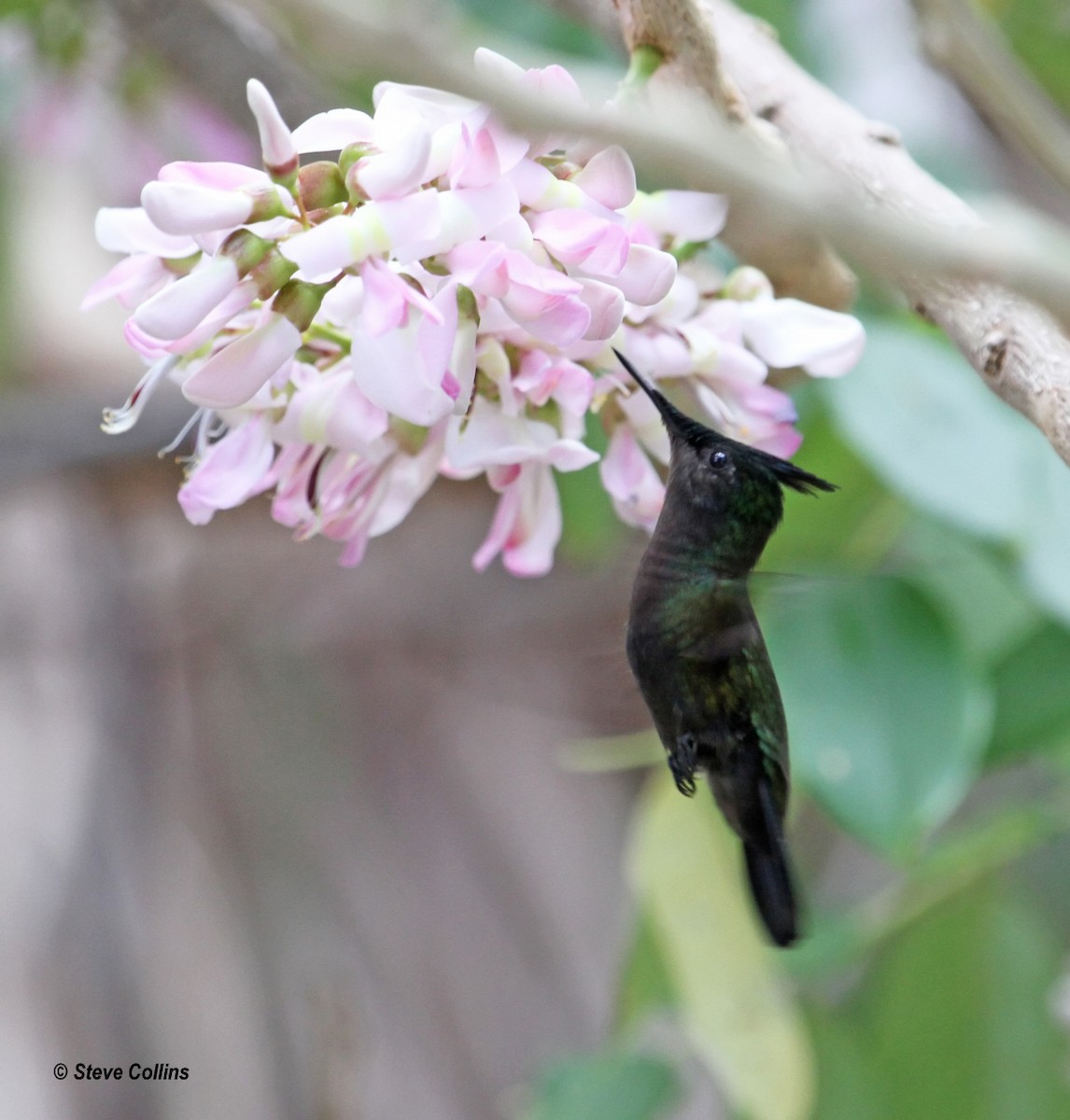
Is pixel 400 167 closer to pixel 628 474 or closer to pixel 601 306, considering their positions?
pixel 601 306

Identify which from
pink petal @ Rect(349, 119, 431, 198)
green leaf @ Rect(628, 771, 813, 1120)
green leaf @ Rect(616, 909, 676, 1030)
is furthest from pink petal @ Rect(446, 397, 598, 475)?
green leaf @ Rect(616, 909, 676, 1030)

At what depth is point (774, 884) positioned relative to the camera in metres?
0.69

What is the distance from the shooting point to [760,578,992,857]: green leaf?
0.84 m

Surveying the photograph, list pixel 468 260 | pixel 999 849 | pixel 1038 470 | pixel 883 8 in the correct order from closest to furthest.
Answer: pixel 468 260 → pixel 1038 470 → pixel 999 849 → pixel 883 8

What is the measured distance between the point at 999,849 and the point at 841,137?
66 centimetres

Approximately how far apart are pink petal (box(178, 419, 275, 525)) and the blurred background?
23 centimetres

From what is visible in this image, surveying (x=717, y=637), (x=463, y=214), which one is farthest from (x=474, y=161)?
(x=717, y=637)

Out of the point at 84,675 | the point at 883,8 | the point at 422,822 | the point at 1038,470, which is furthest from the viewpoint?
the point at 422,822

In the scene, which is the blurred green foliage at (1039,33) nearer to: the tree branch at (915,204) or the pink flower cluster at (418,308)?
the tree branch at (915,204)

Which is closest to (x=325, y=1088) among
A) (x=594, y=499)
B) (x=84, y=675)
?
(x=594, y=499)

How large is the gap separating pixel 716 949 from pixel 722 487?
0.48 metres

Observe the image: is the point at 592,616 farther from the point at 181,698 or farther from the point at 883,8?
the point at 883,8

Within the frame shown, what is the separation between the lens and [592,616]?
2.23 m

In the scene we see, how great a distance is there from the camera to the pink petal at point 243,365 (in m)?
0.46
